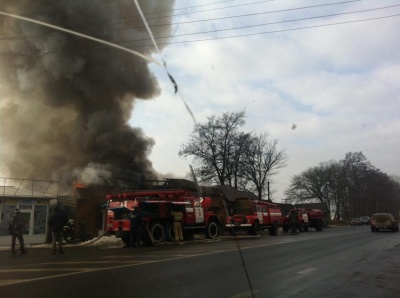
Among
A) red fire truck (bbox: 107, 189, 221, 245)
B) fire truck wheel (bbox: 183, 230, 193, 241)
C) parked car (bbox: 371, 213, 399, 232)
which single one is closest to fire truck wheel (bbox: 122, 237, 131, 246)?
red fire truck (bbox: 107, 189, 221, 245)

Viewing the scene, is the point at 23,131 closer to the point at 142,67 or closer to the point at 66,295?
the point at 142,67

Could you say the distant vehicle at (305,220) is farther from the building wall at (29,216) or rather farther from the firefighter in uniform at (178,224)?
the building wall at (29,216)

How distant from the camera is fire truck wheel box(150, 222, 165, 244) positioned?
1633 centimetres

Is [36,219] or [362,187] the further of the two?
[362,187]

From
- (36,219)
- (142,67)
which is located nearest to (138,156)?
(142,67)

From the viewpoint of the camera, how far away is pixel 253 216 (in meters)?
23.9

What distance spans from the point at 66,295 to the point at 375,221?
25.1 metres

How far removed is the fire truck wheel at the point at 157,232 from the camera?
16331 millimetres

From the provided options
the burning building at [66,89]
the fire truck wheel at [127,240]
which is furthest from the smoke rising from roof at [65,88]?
the fire truck wheel at [127,240]

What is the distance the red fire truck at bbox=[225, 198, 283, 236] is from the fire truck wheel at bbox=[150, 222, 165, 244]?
22.5ft

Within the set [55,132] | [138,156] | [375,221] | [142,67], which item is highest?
[142,67]

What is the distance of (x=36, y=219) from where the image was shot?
2147cm

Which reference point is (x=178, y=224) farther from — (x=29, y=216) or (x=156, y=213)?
(x=29, y=216)

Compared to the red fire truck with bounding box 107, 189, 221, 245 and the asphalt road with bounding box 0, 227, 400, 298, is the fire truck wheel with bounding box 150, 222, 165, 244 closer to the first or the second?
the red fire truck with bounding box 107, 189, 221, 245
